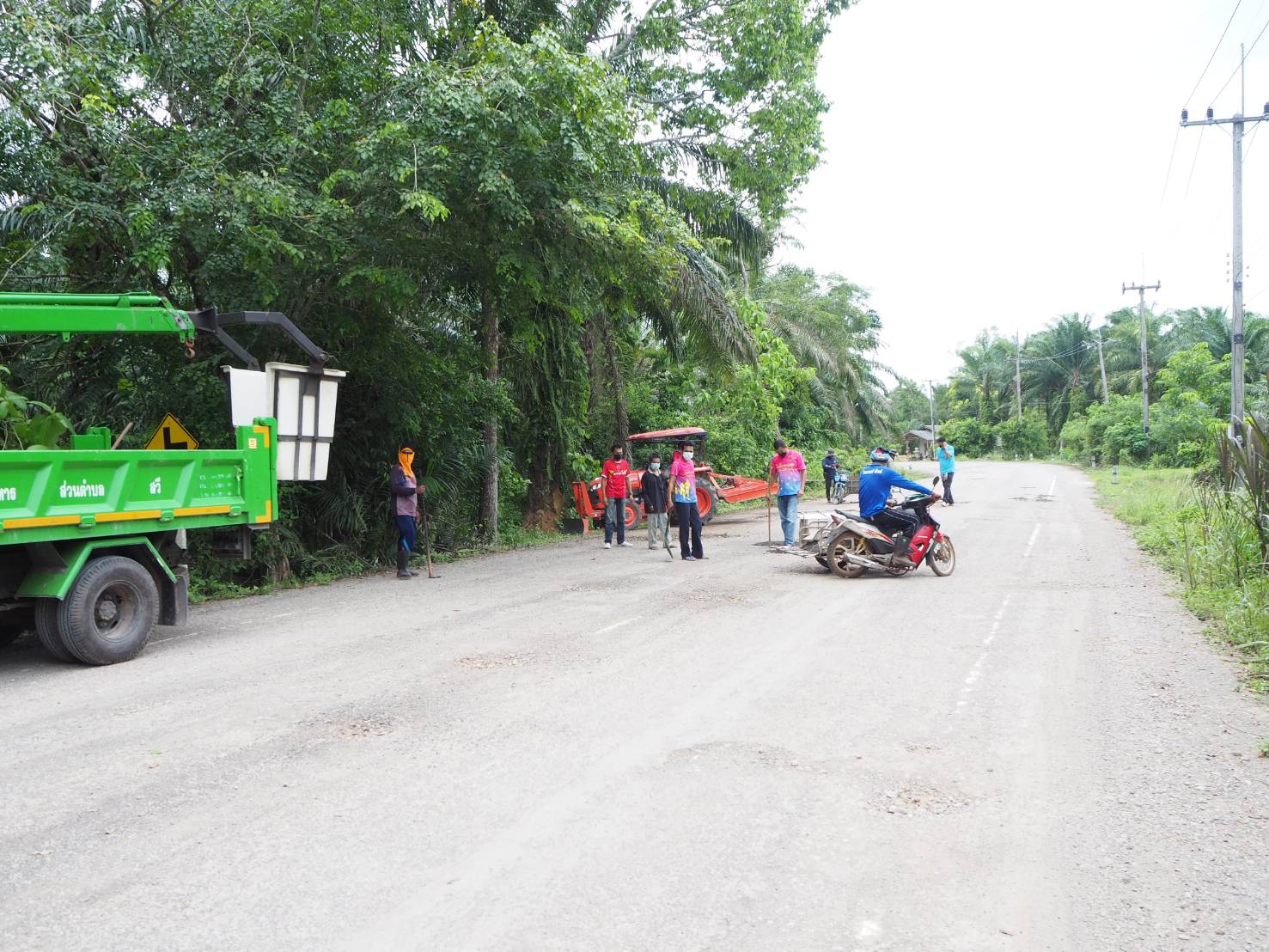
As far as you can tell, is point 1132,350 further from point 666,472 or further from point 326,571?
point 326,571

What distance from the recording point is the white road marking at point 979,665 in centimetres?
643

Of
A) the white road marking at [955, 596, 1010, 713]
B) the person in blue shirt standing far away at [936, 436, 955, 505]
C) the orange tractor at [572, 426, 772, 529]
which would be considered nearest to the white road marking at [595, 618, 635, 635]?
the white road marking at [955, 596, 1010, 713]

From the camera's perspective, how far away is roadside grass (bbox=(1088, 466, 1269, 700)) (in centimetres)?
803

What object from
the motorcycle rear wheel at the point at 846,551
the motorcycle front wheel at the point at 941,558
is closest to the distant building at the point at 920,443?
the motorcycle front wheel at the point at 941,558

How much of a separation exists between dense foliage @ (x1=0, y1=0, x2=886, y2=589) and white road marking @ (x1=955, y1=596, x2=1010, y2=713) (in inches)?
249

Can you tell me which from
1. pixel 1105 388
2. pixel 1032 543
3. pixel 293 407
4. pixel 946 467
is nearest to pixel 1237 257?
pixel 946 467

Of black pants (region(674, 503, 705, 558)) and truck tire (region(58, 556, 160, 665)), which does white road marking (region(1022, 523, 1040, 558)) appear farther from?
truck tire (region(58, 556, 160, 665))

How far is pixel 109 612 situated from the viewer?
816 centimetres

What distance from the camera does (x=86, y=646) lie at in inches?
307

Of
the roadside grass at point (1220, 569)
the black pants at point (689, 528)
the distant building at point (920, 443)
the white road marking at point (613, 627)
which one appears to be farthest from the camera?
the distant building at point (920, 443)

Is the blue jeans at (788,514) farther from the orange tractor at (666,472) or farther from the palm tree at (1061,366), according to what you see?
the palm tree at (1061,366)

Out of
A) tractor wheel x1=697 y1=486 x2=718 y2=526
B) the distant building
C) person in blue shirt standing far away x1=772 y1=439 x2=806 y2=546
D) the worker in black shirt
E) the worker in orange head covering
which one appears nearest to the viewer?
the worker in orange head covering

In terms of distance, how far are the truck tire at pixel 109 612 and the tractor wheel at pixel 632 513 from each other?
12.5 metres

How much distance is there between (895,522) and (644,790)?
8.38 m
